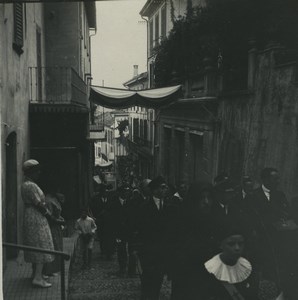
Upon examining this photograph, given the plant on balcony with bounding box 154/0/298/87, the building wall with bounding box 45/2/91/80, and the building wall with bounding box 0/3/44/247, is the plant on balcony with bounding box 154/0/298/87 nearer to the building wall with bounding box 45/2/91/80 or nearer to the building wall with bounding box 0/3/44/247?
the building wall with bounding box 45/2/91/80

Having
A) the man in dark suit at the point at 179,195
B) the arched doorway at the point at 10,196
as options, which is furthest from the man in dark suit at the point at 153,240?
the arched doorway at the point at 10,196

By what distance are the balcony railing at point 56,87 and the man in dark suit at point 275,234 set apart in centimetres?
343

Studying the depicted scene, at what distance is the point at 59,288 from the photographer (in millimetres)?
5285

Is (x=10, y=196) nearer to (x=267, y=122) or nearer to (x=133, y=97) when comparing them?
(x=133, y=97)

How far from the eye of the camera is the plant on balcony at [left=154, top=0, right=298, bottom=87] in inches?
229

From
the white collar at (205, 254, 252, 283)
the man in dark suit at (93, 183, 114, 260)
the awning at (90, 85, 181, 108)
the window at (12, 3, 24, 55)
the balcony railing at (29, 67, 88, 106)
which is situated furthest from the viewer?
the man in dark suit at (93, 183, 114, 260)

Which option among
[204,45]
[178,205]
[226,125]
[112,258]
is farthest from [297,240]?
[112,258]

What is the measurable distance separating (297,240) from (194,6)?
12.3ft

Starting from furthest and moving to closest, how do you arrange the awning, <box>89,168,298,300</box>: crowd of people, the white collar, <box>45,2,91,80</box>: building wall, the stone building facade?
1. <box>45,2,91,80</box>: building wall
2. the awning
3. the stone building facade
4. <box>89,168,298,300</box>: crowd of people
5. the white collar

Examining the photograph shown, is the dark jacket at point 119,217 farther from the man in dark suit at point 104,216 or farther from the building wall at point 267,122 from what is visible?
the building wall at point 267,122

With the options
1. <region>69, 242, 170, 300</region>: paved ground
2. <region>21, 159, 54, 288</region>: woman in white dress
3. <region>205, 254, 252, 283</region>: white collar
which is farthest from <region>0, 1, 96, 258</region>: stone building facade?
<region>205, 254, 252, 283</region>: white collar

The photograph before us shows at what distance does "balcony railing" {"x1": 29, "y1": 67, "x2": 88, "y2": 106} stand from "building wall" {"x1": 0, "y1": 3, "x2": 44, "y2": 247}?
0.57 m

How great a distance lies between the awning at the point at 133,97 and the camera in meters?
6.77

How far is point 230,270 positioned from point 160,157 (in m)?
3.19
